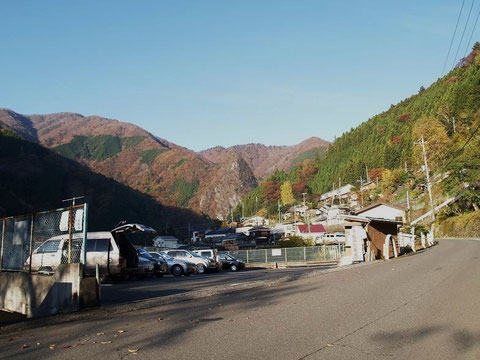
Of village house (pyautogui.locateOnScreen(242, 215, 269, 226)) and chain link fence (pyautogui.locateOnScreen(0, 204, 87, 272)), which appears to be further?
village house (pyautogui.locateOnScreen(242, 215, 269, 226))

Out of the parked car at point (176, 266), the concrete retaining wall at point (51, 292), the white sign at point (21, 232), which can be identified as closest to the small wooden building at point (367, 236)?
the parked car at point (176, 266)

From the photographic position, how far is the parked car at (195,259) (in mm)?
25734

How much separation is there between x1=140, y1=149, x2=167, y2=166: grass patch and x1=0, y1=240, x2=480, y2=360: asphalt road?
17799 cm

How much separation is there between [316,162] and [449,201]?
97.0 meters

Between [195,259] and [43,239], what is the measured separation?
602 inches

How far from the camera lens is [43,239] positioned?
36.4 ft

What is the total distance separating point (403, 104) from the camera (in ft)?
449

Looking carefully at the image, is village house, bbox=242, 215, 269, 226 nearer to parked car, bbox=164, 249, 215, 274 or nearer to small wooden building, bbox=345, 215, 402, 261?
small wooden building, bbox=345, 215, 402, 261

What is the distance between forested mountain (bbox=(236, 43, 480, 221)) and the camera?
7156cm

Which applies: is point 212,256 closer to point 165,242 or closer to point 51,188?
point 165,242

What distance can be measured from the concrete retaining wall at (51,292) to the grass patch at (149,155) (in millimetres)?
173619

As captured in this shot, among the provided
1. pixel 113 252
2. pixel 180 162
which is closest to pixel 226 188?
pixel 180 162

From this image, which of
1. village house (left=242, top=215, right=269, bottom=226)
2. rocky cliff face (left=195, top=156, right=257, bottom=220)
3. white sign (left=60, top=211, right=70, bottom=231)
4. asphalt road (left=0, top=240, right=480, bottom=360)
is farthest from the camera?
rocky cliff face (left=195, top=156, right=257, bottom=220)

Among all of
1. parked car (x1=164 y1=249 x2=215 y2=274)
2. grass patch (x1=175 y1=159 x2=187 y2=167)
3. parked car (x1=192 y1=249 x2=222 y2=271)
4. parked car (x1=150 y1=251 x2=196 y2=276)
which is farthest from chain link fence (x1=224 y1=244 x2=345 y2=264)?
grass patch (x1=175 y1=159 x2=187 y2=167)
